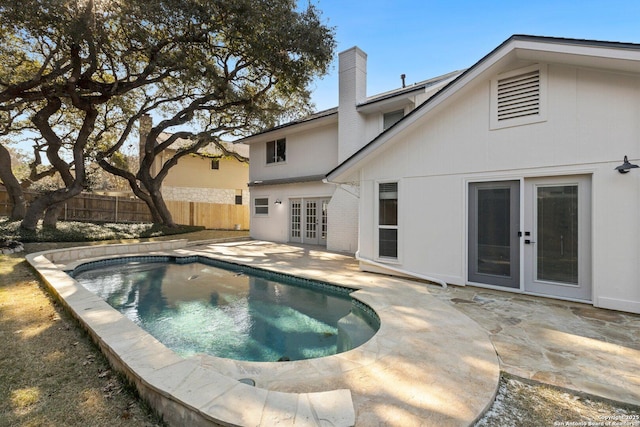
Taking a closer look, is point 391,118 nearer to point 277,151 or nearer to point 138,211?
point 277,151

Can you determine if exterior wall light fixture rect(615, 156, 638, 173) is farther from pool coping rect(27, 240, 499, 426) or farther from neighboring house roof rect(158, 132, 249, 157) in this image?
neighboring house roof rect(158, 132, 249, 157)

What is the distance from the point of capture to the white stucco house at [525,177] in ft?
16.3

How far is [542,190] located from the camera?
18.8ft

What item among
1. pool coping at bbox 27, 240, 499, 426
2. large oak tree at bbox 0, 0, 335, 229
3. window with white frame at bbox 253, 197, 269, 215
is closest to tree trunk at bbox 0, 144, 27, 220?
large oak tree at bbox 0, 0, 335, 229

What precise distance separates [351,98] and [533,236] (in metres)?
8.41

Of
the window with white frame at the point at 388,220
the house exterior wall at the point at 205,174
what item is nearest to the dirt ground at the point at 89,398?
the window with white frame at the point at 388,220

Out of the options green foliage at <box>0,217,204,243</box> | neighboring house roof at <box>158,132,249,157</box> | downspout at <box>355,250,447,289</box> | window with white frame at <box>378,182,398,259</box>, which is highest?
neighboring house roof at <box>158,132,249,157</box>

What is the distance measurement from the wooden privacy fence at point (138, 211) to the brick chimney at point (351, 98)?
12230 millimetres

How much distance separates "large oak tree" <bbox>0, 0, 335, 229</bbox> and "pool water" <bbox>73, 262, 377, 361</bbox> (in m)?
7.74

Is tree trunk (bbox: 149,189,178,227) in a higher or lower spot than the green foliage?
higher

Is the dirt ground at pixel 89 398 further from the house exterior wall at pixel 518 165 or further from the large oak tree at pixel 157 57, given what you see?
the large oak tree at pixel 157 57

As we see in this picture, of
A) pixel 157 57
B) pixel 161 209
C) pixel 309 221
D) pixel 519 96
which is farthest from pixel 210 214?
pixel 519 96

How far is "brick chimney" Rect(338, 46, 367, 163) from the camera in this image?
1190 centimetres

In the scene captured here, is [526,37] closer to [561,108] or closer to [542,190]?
[561,108]
